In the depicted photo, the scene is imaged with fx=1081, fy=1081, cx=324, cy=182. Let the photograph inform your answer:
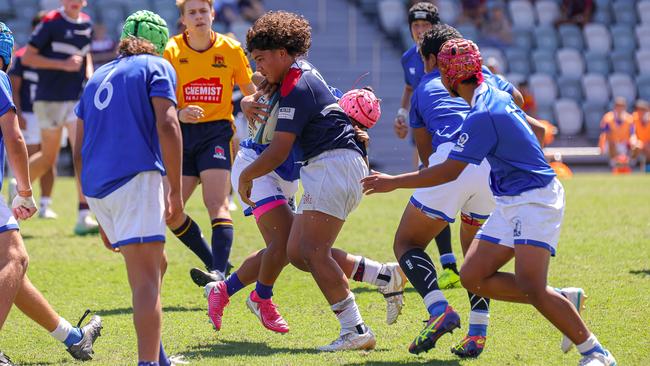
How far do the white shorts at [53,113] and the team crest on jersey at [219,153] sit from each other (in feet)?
14.1

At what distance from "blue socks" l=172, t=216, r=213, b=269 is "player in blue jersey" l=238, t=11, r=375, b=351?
1.97 metres

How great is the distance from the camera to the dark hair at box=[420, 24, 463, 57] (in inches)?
258

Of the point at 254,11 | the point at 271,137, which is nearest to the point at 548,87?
the point at 254,11

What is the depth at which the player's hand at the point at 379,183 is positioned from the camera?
584 cm

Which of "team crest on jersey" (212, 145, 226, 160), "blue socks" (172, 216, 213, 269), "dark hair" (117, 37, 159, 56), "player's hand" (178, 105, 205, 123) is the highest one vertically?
"dark hair" (117, 37, 159, 56)

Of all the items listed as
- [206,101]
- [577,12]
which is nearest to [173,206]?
[206,101]

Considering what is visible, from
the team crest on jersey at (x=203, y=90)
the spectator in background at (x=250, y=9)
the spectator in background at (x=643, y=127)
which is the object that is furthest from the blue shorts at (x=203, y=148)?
the spectator in background at (x=643, y=127)

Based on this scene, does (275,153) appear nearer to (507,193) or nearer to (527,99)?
(507,193)

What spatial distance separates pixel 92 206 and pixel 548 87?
20.0 m

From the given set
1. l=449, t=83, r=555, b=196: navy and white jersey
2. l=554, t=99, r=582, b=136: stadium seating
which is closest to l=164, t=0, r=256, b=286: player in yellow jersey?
l=449, t=83, r=555, b=196: navy and white jersey

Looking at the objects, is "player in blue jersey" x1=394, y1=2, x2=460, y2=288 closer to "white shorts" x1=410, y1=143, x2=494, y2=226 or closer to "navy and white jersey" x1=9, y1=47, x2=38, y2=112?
"white shorts" x1=410, y1=143, x2=494, y2=226

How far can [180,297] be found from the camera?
8516 millimetres

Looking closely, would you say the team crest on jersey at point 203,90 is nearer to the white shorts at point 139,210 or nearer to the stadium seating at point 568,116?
the white shorts at point 139,210

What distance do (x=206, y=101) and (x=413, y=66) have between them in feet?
6.68
